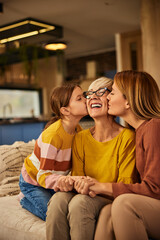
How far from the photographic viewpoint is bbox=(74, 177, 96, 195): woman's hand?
4.61 ft

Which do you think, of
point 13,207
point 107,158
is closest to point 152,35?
point 107,158

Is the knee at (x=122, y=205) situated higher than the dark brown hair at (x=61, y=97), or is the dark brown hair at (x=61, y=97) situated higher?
the dark brown hair at (x=61, y=97)

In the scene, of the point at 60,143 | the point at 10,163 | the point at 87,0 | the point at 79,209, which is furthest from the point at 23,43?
the point at 79,209

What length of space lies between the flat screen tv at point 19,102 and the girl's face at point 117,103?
262 inches

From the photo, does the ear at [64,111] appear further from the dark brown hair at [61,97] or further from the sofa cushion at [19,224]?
the sofa cushion at [19,224]

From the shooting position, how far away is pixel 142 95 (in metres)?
1.47

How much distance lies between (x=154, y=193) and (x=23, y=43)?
16.8 feet

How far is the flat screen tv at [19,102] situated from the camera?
333 inches

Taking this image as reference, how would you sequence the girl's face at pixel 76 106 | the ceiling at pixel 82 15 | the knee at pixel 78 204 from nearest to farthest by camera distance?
the knee at pixel 78 204, the girl's face at pixel 76 106, the ceiling at pixel 82 15

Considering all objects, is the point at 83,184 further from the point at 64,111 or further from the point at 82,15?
the point at 82,15

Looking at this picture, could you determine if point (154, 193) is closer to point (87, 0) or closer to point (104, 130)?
point (104, 130)

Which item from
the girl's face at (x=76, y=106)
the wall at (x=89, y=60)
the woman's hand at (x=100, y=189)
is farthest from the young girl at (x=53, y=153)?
the wall at (x=89, y=60)

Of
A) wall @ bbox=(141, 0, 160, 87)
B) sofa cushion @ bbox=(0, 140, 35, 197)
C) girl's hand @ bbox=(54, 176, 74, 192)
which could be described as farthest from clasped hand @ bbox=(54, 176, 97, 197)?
wall @ bbox=(141, 0, 160, 87)

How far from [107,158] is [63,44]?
16.5 feet
